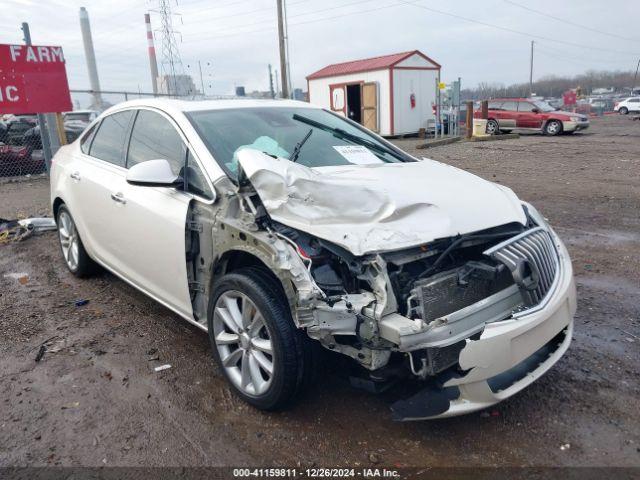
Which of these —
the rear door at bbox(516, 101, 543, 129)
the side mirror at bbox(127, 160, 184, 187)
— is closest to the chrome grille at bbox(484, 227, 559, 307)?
the side mirror at bbox(127, 160, 184, 187)

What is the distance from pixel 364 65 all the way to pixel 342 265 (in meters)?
22.5

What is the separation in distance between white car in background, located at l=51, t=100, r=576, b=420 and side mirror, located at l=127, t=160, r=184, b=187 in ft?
0.03

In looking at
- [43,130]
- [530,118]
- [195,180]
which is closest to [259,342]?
[195,180]

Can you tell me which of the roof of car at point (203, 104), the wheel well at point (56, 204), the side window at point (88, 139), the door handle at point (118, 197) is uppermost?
the roof of car at point (203, 104)

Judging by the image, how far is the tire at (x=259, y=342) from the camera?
103 inches

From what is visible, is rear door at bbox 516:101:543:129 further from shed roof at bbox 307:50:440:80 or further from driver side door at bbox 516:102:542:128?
shed roof at bbox 307:50:440:80

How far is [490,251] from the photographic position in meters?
2.58

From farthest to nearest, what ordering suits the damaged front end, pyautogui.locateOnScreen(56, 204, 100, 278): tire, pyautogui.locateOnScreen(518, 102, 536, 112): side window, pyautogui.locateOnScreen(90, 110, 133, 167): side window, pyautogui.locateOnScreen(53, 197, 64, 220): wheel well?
pyautogui.locateOnScreen(518, 102, 536, 112): side window < pyautogui.locateOnScreen(53, 197, 64, 220): wheel well < pyautogui.locateOnScreen(56, 204, 100, 278): tire < pyautogui.locateOnScreen(90, 110, 133, 167): side window < the damaged front end

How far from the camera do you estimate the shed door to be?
22.7m

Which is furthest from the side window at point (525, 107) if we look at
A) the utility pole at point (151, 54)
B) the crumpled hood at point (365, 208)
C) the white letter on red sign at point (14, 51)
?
the utility pole at point (151, 54)

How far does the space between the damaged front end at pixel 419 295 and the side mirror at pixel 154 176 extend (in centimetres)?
53

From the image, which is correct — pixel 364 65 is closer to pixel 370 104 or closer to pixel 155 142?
pixel 370 104

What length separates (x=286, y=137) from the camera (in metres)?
3.69

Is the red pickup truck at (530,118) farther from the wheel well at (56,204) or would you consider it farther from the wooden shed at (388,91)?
the wheel well at (56,204)
